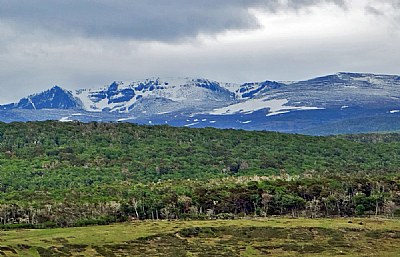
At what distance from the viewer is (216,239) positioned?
16262 centimetres

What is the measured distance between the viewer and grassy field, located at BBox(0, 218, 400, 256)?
148250 millimetres

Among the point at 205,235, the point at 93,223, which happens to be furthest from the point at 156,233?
the point at 93,223

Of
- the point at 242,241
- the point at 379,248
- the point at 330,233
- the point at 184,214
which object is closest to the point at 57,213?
the point at 184,214

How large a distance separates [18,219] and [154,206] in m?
37.9

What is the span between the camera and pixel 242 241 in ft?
529

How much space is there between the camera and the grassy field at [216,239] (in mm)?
148250

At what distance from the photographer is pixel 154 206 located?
199 m

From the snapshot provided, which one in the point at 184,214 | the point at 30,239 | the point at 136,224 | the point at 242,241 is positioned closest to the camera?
the point at 30,239

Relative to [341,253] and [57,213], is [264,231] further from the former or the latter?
[57,213]

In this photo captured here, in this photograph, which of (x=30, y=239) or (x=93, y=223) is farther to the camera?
(x=93, y=223)

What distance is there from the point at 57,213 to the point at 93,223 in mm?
11481

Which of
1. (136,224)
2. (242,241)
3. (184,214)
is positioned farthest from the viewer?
(184,214)

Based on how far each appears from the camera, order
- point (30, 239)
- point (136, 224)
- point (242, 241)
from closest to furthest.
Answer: point (30, 239)
point (242, 241)
point (136, 224)

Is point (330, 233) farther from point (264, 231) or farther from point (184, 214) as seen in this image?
point (184, 214)
